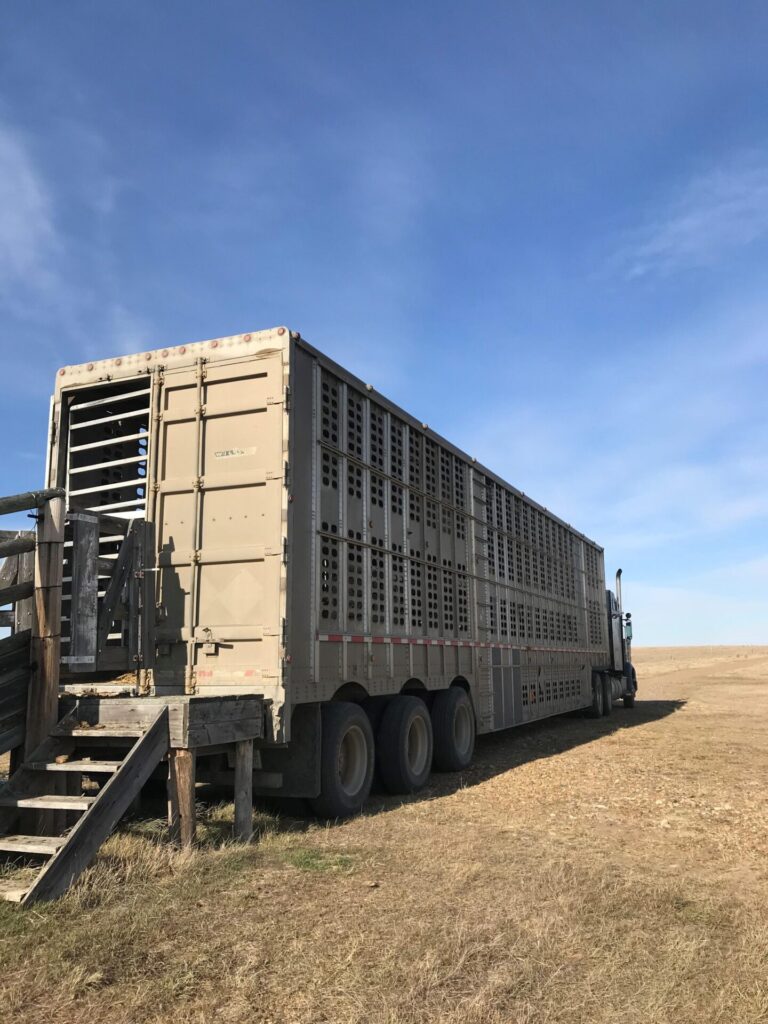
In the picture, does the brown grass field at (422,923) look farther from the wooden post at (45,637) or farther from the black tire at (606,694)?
the black tire at (606,694)

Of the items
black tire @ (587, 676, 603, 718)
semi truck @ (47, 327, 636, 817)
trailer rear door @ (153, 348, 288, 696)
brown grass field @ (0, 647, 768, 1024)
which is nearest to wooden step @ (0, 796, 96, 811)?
brown grass field @ (0, 647, 768, 1024)

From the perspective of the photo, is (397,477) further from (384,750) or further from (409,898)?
(409,898)

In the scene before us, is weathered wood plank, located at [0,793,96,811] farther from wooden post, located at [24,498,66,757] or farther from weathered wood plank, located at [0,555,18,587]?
weathered wood plank, located at [0,555,18,587]

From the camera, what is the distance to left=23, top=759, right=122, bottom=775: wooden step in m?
5.78

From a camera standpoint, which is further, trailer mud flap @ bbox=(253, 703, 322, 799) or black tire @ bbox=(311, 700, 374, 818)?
black tire @ bbox=(311, 700, 374, 818)

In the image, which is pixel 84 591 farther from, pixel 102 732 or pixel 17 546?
pixel 102 732

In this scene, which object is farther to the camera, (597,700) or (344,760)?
(597,700)

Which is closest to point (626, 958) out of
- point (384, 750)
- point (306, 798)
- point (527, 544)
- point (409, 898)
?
point (409, 898)

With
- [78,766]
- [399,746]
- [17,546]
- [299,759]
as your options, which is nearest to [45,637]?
[17,546]

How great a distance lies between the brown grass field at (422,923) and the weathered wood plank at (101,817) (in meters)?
0.13

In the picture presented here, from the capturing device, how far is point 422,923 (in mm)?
4605

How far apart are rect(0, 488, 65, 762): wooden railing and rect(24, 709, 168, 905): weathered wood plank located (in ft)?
3.12

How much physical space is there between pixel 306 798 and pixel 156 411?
407 centimetres

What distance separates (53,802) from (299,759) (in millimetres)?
2593
